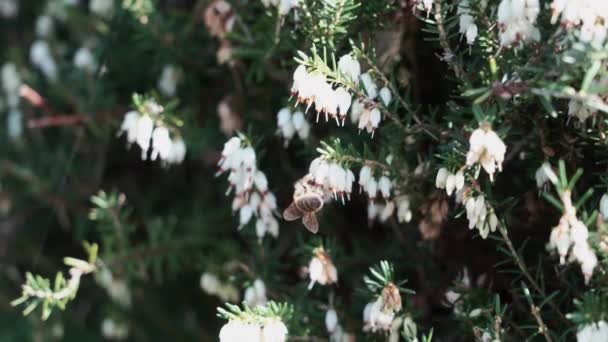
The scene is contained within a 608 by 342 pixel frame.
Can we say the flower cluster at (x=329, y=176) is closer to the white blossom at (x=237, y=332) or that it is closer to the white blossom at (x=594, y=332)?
the white blossom at (x=237, y=332)

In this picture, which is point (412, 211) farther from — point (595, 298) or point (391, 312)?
point (595, 298)

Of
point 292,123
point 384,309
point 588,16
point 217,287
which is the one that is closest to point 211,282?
point 217,287

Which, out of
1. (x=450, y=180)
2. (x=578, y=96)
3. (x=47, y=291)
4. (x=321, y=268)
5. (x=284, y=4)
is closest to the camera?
(x=578, y=96)

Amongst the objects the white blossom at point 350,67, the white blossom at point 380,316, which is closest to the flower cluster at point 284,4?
the white blossom at point 350,67

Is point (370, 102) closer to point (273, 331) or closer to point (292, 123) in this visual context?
point (292, 123)

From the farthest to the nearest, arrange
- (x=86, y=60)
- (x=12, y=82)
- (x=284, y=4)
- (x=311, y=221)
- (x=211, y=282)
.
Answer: (x=12, y=82) < (x=86, y=60) < (x=211, y=282) < (x=284, y=4) < (x=311, y=221)

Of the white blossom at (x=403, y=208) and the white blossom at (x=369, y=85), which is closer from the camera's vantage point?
the white blossom at (x=369, y=85)

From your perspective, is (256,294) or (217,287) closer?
(256,294)
